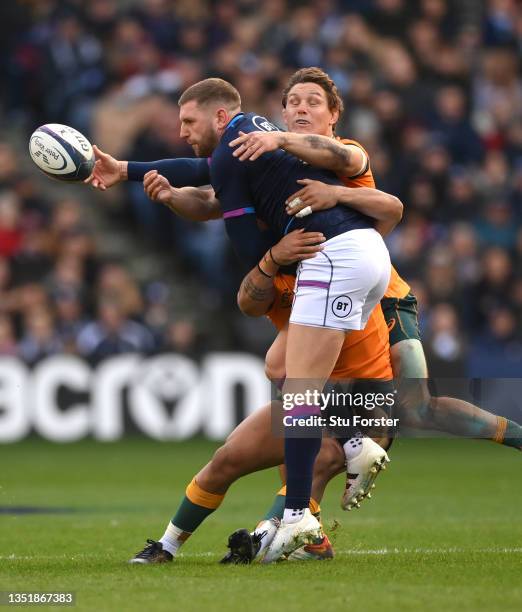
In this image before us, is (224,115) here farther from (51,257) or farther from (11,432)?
(51,257)

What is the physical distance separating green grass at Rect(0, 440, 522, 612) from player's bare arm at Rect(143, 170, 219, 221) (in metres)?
1.89

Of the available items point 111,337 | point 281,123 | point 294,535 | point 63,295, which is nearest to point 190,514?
point 294,535

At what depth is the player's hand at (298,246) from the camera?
6777 mm

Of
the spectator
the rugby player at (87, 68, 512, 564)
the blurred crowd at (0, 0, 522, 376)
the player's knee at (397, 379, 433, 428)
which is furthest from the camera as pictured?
the blurred crowd at (0, 0, 522, 376)

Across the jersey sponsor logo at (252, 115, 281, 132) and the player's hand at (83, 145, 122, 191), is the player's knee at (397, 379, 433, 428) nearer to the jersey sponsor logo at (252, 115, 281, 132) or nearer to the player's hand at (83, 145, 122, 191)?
the jersey sponsor logo at (252, 115, 281, 132)

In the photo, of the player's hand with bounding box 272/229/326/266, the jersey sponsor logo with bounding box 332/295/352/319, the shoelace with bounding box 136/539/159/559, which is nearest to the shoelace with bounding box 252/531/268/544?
the shoelace with bounding box 136/539/159/559

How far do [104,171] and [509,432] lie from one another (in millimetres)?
2620

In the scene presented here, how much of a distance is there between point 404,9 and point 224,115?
13.5 meters

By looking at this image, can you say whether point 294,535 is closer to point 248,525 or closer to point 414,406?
point 414,406

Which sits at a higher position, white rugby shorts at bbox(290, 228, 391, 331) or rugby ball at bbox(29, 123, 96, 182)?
rugby ball at bbox(29, 123, 96, 182)

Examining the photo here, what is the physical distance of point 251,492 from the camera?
11.6 metres

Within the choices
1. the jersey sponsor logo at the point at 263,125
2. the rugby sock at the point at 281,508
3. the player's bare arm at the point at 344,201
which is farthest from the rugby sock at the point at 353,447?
the jersey sponsor logo at the point at 263,125

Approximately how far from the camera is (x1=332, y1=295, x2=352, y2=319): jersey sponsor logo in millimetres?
6762

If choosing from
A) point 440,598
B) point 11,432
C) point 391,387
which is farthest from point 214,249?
point 440,598
